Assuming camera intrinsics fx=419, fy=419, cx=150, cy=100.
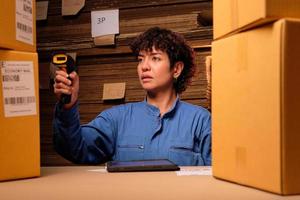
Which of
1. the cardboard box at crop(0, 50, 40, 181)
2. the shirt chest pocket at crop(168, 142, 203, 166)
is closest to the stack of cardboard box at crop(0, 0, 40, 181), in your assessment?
the cardboard box at crop(0, 50, 40, 181)

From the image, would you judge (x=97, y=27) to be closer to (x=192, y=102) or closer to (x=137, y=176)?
(x=192, y=102)

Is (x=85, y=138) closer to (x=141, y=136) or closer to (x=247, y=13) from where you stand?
(x=141, y=136)

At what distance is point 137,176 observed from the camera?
2.74 ft

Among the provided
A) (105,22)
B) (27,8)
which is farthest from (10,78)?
(105,22)

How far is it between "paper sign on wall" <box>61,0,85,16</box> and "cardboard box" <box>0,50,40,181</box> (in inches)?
55.3

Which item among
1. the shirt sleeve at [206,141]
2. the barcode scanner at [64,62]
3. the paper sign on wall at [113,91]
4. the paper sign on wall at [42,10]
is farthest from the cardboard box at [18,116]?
the paper sign on wall at [42,10]

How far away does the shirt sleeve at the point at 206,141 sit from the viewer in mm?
1927

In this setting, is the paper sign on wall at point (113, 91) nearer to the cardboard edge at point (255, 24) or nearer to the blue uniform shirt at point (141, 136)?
the blue uniform shirt at point (141, 136)

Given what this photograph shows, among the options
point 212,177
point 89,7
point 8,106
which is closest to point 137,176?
point 212,177

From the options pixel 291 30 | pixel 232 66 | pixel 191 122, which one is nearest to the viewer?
pixel 291 30

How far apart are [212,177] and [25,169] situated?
0.36 m

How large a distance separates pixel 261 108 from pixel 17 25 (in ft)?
1.58

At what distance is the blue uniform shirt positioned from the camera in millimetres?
1879

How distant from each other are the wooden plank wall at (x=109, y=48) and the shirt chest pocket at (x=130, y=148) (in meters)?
0.28
